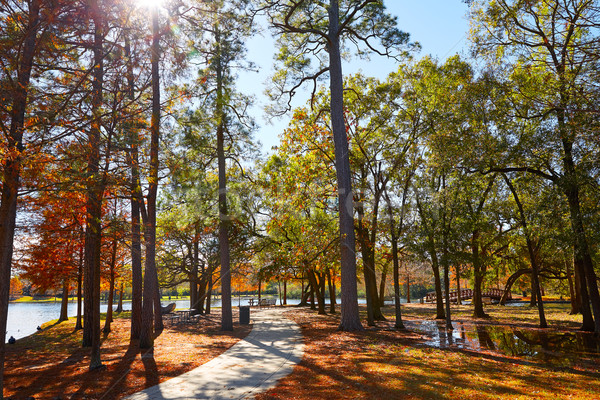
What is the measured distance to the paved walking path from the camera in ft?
21.1

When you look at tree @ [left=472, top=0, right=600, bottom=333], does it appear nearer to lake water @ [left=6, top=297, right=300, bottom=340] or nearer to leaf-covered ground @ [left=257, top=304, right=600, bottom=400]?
leaf-covered ground @ [left=257, top=304, right=600, bottom=400]

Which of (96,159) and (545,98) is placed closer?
(96,159)

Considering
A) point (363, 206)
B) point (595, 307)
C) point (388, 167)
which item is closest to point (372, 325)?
point (363, 206)

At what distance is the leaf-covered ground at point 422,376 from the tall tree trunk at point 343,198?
2.46 meters

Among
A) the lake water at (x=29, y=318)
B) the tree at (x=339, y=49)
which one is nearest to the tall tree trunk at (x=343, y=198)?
the tree at (x=339, y=49)

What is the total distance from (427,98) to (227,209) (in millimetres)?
10703

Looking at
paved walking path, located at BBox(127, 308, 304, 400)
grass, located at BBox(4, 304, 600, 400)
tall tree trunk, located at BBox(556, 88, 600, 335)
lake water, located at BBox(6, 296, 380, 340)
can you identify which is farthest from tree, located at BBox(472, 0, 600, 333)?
lake water, located at BBox(6, 296, 380, 340)

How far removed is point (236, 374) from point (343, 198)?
788 centimetres

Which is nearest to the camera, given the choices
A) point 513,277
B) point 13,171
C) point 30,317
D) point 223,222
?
point 13,171

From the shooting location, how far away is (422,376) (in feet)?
24.4

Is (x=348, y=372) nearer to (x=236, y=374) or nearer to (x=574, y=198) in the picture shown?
(x=236, y=374)

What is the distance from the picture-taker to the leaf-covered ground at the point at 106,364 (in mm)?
7145

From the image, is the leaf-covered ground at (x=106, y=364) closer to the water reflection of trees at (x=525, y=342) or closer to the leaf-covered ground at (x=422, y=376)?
the leaf-covered ground at (x=422, y=376)

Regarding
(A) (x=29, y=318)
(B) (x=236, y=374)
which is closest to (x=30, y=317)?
(A) (x=29, y=318)
